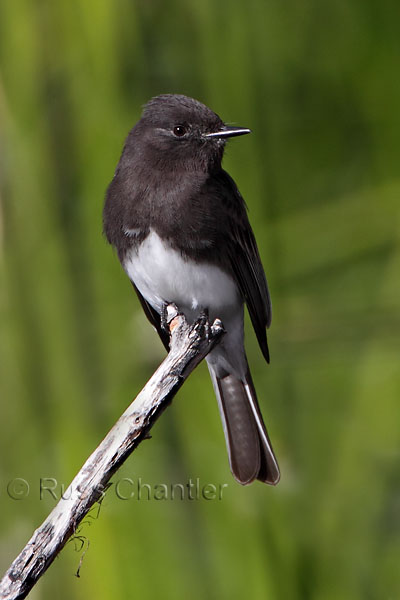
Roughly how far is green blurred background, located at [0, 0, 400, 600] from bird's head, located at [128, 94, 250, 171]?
0.15 meters

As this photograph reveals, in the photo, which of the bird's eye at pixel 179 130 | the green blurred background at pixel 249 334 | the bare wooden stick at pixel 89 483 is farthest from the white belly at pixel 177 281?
the bare wooden stick at pixel 89 483

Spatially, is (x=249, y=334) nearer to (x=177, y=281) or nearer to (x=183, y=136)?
(x=177, y=281)

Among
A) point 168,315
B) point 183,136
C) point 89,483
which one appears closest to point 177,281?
point 168,315

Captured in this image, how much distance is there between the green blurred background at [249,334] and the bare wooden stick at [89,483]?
0.75 meters

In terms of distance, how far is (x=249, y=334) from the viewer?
2344 mm

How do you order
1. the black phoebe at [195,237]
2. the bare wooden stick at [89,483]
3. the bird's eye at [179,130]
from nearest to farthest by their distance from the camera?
the bare wooden stick at [89,483] → the black phoebe at [195,237] → the bird's eye at [179,130]

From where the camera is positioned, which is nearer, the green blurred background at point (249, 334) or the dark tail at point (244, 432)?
the dark tail at point (244, 432)

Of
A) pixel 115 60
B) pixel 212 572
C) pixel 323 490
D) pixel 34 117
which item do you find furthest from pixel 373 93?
pixel 212 572

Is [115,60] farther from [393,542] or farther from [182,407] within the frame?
[393,542]

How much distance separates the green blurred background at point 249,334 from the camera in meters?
2.06

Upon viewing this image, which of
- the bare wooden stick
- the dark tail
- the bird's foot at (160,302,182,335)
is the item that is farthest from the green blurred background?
the bare wooden stick

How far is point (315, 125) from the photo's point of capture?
2238 mm

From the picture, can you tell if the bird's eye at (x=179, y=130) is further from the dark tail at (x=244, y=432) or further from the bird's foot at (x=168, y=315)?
the dark tail at (x=244, y=432)

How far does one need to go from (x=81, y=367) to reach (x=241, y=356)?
432mm
